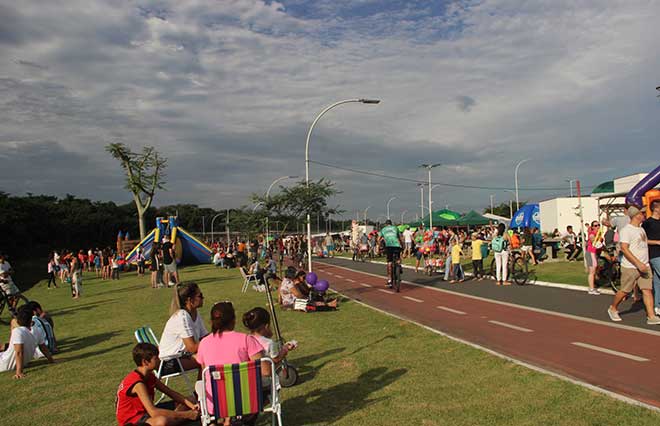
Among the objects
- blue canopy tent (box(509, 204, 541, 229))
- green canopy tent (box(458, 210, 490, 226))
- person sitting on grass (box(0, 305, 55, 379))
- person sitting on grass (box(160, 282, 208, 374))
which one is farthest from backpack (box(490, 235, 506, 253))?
green canopy tent (box(458, 210, 490, 226))

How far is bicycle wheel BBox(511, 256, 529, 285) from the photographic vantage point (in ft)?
52.8

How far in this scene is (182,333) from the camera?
572cm

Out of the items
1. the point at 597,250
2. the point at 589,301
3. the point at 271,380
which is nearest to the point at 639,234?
the point at 589,301

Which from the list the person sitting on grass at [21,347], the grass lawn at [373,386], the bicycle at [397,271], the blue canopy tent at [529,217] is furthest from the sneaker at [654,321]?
the blue canopy tent at [529,217]

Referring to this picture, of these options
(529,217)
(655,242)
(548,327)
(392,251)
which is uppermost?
(529,217)

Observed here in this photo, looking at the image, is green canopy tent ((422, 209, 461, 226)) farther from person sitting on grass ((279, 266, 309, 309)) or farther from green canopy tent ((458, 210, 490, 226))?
person sitting on grass ((279, 266, 309, 309))

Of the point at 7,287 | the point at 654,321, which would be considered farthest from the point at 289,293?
the point at 7,287

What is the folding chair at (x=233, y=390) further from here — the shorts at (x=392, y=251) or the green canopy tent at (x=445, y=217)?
the green canopy tent at (x=445, y=217)

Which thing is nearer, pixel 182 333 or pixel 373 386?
pixel 182 333

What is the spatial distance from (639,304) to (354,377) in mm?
7346

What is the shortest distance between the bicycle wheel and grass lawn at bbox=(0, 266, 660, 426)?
23.9ft

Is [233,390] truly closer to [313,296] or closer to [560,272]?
[313,296]

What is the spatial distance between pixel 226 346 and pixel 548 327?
663cm

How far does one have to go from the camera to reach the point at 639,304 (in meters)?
10.6
